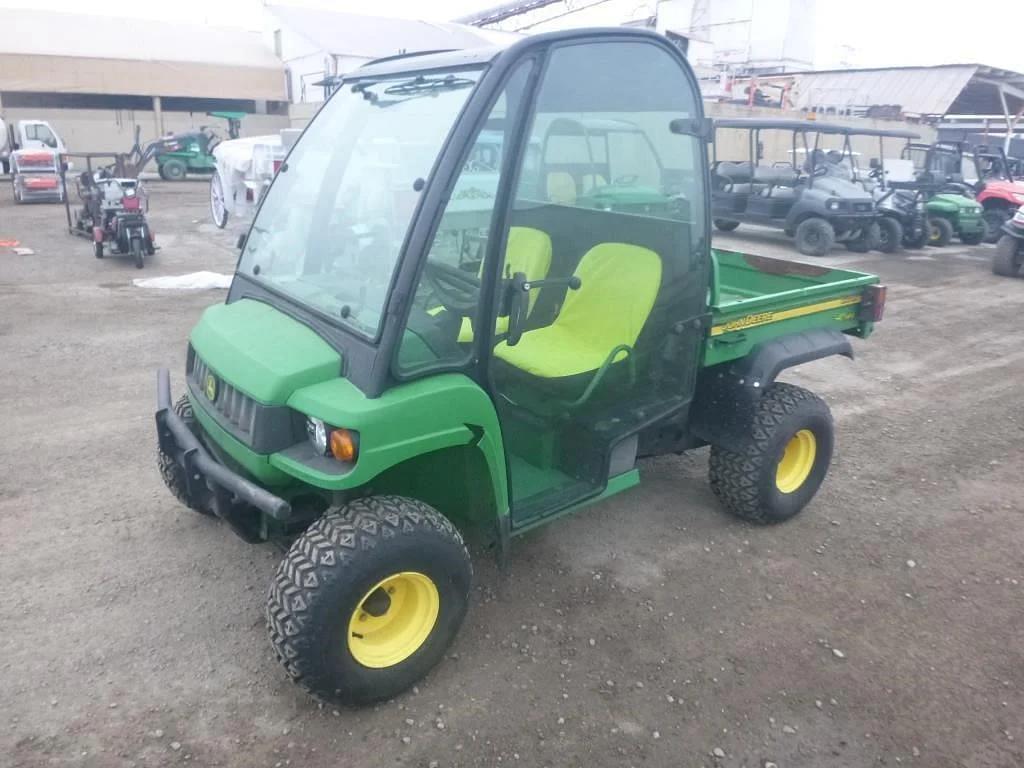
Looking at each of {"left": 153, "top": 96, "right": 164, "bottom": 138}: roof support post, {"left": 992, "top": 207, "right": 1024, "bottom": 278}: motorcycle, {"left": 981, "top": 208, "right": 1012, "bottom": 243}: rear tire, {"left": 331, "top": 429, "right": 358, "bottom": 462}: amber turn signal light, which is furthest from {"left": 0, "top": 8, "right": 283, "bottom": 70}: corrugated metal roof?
{"left": 331, "top": 429, "right": 358, "bottom": 462}: amber turn signal light

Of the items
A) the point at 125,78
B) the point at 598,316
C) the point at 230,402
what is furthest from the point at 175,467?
the point at 125,78

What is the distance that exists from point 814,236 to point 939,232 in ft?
11.7

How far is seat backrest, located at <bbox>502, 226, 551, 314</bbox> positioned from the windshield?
0.67m

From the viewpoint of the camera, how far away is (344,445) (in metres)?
2.31

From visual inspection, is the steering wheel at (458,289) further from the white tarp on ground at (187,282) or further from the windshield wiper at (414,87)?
the white tarp on ground at (187,282)

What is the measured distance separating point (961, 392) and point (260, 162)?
10036mm

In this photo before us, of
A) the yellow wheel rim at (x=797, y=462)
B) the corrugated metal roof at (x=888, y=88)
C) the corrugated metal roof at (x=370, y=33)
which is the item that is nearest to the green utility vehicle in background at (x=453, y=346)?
the yellow wheel rim at (x=797, y=462)

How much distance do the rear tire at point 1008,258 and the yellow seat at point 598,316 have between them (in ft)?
33.0

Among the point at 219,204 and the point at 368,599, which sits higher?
the point at 219,204

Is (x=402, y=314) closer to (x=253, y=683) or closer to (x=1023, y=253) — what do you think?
(x=253, y=683)

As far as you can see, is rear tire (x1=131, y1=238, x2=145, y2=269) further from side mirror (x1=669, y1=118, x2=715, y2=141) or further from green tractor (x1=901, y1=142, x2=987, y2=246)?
green tractor (x1=901, y1=142, x2=987, y2=246)

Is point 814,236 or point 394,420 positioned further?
point 814,236

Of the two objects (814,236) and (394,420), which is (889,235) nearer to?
(814,236)

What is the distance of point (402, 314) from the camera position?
2363 mm
